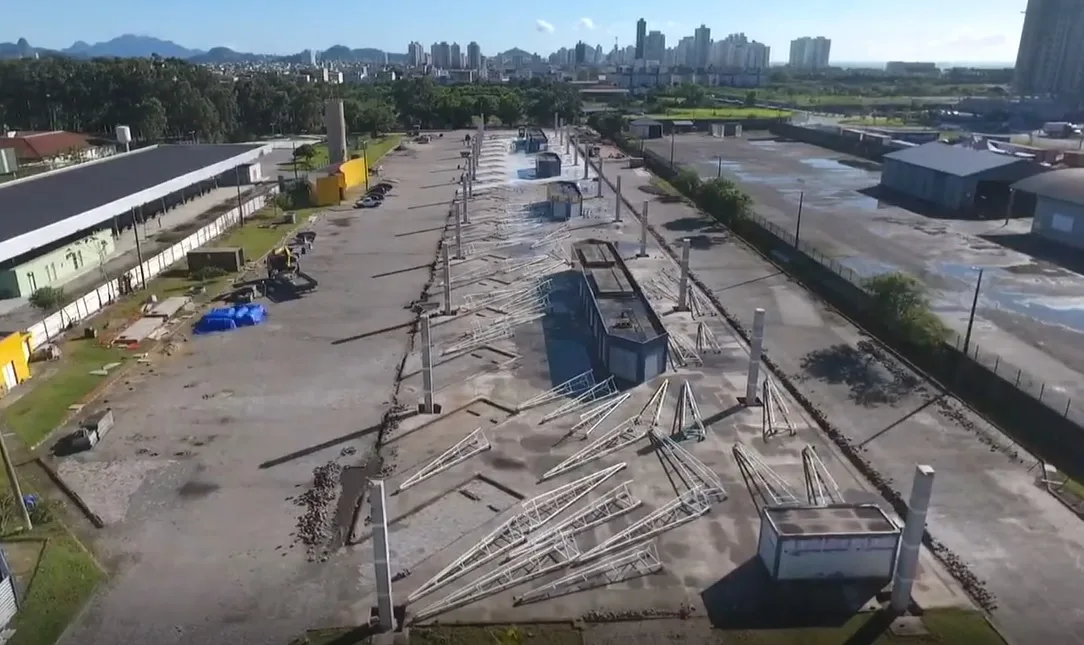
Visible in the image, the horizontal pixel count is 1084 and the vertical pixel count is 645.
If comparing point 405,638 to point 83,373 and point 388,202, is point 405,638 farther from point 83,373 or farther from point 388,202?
point 388,202

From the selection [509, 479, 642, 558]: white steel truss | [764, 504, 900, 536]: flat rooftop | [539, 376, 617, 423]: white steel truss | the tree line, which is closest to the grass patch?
[509, 479, 642, 558]: white steel truss

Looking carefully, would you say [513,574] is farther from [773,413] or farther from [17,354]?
[17,354]

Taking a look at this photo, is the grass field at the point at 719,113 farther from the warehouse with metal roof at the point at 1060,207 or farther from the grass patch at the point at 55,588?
the grass patch at the point at 55,588

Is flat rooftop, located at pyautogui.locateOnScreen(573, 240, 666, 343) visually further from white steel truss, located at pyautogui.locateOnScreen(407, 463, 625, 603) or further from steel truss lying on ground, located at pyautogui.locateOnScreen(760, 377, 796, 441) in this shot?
white steel truss, located at pyautogui.locateOnScreen(407, 463, 625, 603)

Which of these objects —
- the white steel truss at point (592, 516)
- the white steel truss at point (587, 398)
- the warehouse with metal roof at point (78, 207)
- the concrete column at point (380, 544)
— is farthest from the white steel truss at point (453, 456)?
A: the warehouse with metal roof at point (78, 207)

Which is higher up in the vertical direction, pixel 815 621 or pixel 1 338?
pixel 1 338

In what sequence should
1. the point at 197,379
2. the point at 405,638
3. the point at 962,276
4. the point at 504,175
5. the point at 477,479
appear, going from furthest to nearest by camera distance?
1. the point at 504,175
2. the point at 962,276
3. the point at 197,379
4. the point at 477,479
5. the point at 405,638

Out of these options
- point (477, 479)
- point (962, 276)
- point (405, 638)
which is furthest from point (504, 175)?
point (405, 638)

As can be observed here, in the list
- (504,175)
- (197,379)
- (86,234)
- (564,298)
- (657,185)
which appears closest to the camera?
(197,379)
